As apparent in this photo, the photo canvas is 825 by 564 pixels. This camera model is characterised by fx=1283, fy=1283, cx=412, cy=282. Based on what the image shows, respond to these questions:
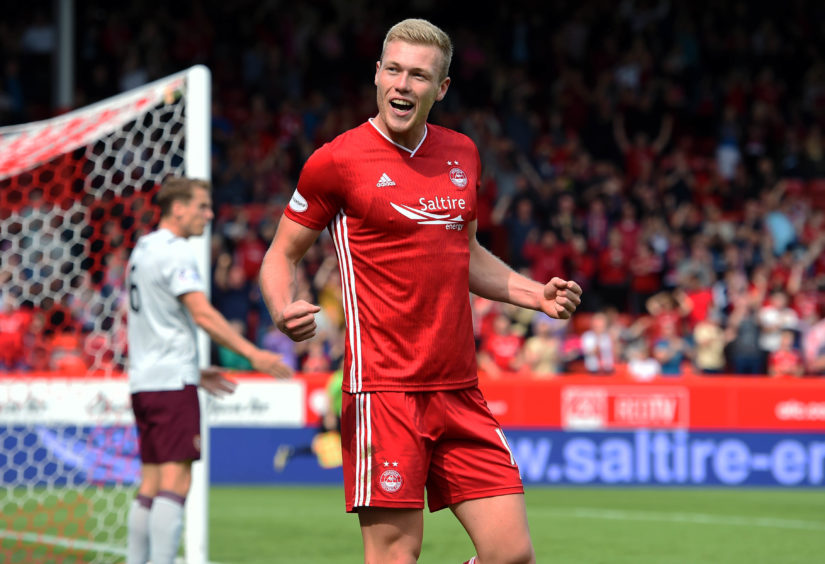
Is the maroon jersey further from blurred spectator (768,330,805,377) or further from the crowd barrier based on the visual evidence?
blurred spectator (768,330,805,377)

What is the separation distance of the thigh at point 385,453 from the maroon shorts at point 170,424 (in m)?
2.23

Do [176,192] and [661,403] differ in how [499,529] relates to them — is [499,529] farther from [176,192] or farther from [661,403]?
[661,403]

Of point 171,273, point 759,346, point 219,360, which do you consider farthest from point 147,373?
point 759,346

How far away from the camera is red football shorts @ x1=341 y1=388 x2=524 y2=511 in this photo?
13.0 feet

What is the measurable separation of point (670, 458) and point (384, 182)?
10164 mm

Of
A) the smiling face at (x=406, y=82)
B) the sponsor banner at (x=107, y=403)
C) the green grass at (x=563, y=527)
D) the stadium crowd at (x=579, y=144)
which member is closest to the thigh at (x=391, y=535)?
the smiling face at (x=406, y=82)

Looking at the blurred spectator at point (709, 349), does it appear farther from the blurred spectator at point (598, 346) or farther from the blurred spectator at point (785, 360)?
the blurred spectator at point (598, 346)

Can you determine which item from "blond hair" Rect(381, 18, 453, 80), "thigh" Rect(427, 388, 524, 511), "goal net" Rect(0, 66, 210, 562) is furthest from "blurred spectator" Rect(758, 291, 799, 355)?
"blond hair" Rect(381, 18, 453, 80)

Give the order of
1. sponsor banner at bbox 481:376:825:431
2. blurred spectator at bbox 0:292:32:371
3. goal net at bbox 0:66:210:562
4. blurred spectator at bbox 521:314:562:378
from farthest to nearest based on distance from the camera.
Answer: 1. blurred spectator at bbox 521:314:562:378
2. sponsor banner at bbox 481:376:825:431
3. blurred spectator at bbox 0:292:32:371
4. goal net at bbox 0:66:210:562

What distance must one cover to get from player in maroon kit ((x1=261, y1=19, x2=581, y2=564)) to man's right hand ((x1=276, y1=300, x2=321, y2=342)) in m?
0.27

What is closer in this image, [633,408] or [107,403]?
[107,403]

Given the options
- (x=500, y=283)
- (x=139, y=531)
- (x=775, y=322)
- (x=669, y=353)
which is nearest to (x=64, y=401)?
(x=139, y=531)

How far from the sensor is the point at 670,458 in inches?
534

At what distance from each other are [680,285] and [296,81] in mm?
6863
